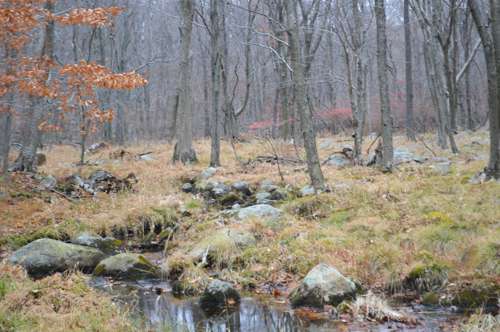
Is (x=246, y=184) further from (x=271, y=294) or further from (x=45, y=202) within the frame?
(x=271, y=294)

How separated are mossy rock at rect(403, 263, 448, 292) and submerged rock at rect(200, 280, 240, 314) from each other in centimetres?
250

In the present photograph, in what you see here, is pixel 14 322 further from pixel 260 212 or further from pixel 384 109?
pixel 384 109

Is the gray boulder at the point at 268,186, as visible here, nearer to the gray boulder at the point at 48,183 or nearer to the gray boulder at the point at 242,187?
the gray boulder at the point at 242,187

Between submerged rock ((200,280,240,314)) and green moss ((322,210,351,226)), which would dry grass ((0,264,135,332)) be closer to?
submerged rock ((200,280,240,314))

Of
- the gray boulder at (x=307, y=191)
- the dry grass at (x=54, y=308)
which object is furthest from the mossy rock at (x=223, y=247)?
the gray boulder at (x=307, y=191)

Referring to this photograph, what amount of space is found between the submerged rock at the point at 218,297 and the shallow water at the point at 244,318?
0.38 feet

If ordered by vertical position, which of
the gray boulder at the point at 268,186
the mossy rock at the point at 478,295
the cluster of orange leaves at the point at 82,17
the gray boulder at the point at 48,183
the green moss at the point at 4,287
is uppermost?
the cluster of orange leaves at the point at 82,17

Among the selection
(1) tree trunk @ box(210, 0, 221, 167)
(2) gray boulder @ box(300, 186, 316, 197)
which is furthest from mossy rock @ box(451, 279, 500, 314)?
(1) tree trunk @ box(210, 0, 221, 167)

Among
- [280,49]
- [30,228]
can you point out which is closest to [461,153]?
[280,49]

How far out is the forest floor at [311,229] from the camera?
22.0 ft

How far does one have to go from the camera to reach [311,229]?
365 inches

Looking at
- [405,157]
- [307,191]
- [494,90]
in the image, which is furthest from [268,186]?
[494,90]

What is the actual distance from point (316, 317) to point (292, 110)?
17561mm

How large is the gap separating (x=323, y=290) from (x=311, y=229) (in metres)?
2.56
